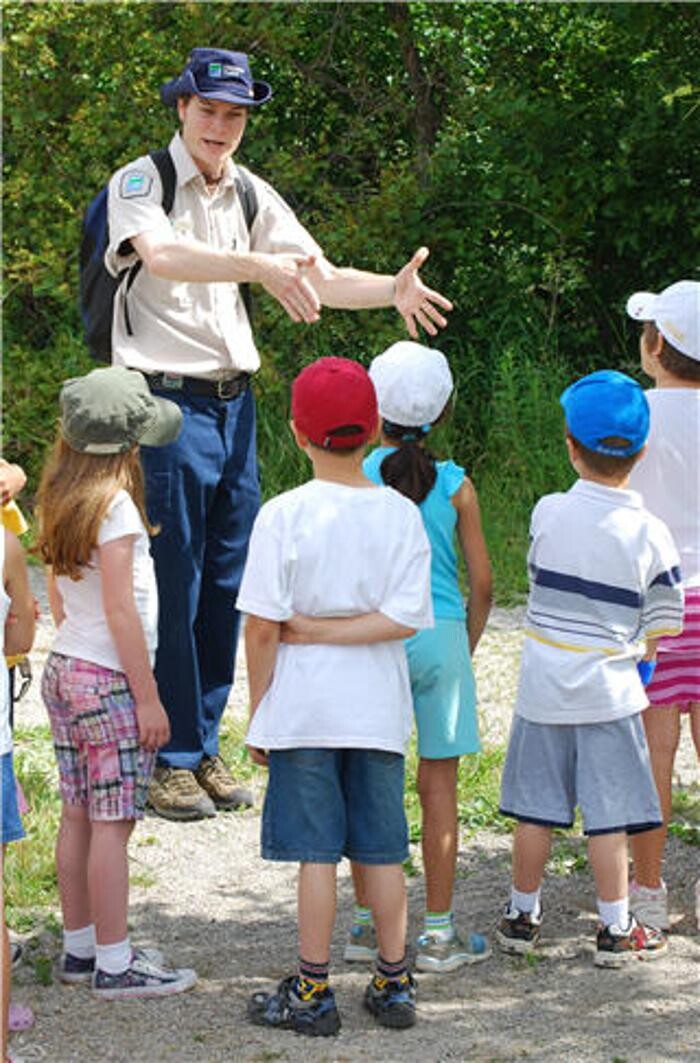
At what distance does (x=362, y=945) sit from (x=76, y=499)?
124 cm

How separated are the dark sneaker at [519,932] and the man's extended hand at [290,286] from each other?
1524 mm

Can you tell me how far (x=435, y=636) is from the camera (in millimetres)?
4387

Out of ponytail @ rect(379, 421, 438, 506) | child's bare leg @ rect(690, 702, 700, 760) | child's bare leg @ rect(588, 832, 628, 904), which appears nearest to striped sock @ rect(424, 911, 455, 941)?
child's bare leg @ rect(588, 832, 628, 904)

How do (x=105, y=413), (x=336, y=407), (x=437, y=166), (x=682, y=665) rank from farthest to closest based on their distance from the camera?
(x=437, y=166) → (x=682, y=665) → (x=105, y=413) → (x=336, y=407)

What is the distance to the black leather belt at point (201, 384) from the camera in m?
5.37

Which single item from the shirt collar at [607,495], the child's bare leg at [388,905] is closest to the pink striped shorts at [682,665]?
the shirt collar at [607,495]

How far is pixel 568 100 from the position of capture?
10.8m

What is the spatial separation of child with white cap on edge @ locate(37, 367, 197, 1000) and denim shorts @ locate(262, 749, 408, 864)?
359 mm

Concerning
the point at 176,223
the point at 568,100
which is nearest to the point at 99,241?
the point at 176,223

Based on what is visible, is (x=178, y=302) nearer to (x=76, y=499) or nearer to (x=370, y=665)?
(x=76, y=499)

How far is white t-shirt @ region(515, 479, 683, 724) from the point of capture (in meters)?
4.31

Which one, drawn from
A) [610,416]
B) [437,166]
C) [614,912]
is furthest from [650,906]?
[437,166]

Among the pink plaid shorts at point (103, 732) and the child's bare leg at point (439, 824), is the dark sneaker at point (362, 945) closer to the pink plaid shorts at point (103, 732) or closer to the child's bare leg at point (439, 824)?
the child's bare leg at point (439, 824)

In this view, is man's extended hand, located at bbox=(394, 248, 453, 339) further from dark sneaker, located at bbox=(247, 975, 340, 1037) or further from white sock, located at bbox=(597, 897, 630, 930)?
dark sneaker, located at bbox=(247, 975, 340, 1037)
